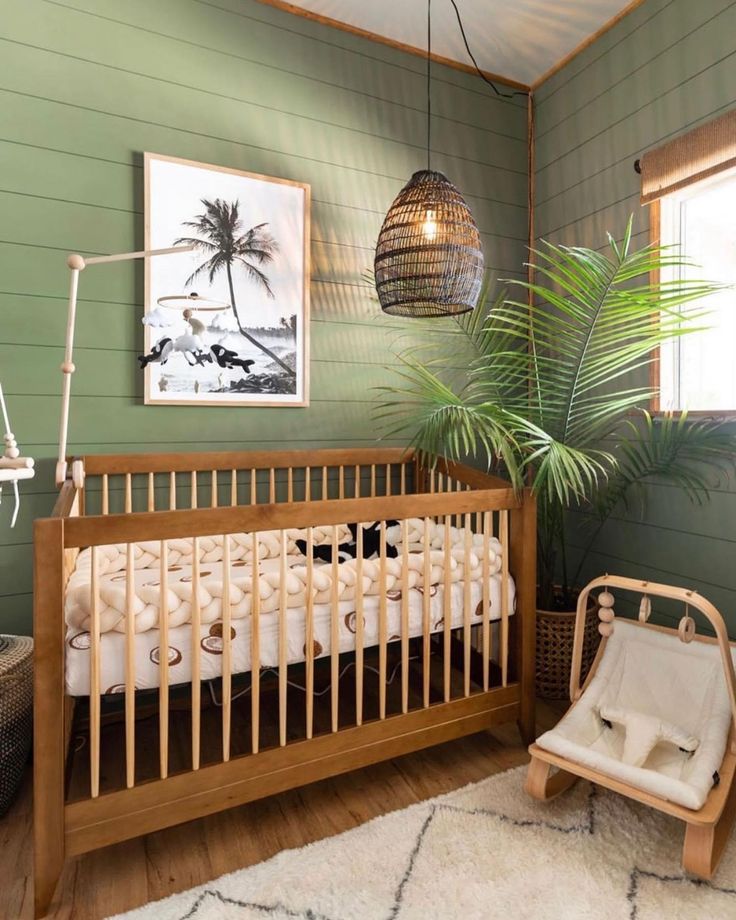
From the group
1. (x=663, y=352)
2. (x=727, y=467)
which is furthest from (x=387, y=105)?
(x=727, y=467)

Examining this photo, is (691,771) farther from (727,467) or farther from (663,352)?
(663,352)

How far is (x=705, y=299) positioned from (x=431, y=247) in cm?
110

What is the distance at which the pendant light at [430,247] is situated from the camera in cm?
188

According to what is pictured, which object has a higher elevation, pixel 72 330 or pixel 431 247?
pixel 431 247

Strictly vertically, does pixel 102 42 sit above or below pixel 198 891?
above

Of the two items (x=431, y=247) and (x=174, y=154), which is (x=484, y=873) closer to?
(x=431, y=247)

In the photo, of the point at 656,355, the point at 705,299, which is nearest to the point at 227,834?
the point at 656,355

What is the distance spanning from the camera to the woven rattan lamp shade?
1.88 m

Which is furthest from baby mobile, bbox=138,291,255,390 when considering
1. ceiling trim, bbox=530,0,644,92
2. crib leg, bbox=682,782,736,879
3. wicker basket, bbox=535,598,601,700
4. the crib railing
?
ceiling trim, bbox=530,0,644,92

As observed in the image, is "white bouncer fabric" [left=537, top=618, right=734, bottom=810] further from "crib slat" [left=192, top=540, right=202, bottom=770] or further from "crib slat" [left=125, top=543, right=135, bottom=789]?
"crib slat" [left=125, top=543, right=135, bottom=789]

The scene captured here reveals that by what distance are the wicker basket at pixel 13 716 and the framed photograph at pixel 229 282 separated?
964mm

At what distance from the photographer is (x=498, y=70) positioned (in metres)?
2.80

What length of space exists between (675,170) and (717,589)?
1.54m

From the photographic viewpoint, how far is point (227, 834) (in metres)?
1.48
